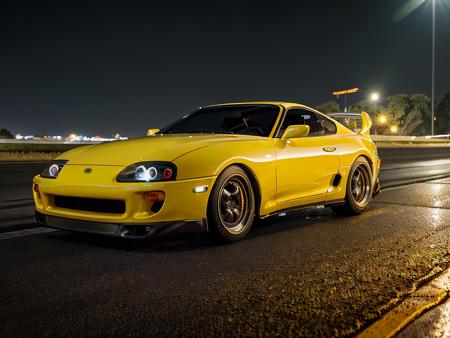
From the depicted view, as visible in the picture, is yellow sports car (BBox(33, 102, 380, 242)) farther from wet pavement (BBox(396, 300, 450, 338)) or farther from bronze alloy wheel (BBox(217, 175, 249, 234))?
wet pavement (BBox(396, 300, 450, 338))

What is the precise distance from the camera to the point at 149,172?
4.24 m

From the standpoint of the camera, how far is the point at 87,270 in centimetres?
380

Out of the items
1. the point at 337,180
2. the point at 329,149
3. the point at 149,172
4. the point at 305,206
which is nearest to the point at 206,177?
the point at 149,172

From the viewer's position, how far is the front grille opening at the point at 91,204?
421 centimetres

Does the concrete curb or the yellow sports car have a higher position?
the yellow sports car

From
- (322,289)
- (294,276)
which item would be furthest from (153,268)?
(322,289)

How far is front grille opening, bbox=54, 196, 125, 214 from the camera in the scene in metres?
4.21

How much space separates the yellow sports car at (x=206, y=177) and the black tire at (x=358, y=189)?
0.08 meters

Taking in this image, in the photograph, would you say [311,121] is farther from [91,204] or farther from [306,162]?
[91,204]

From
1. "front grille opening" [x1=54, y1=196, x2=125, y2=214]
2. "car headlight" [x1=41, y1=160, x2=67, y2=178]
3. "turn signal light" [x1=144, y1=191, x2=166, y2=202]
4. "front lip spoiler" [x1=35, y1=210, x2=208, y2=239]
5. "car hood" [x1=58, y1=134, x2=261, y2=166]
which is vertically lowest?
"front lip spoiler" [x1=35, y1=210, x2=208, y2=239]

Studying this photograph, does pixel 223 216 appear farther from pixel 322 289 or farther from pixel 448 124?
pixel 448 124

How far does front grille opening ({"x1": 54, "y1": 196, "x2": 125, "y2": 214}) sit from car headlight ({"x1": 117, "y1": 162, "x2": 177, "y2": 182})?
0.71 ft

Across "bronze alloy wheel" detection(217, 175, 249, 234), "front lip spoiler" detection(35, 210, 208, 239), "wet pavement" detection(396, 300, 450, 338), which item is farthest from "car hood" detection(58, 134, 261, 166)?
"wet pavement" detection(396, 300, 450, 338)

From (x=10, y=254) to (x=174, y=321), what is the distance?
2.18 metres
